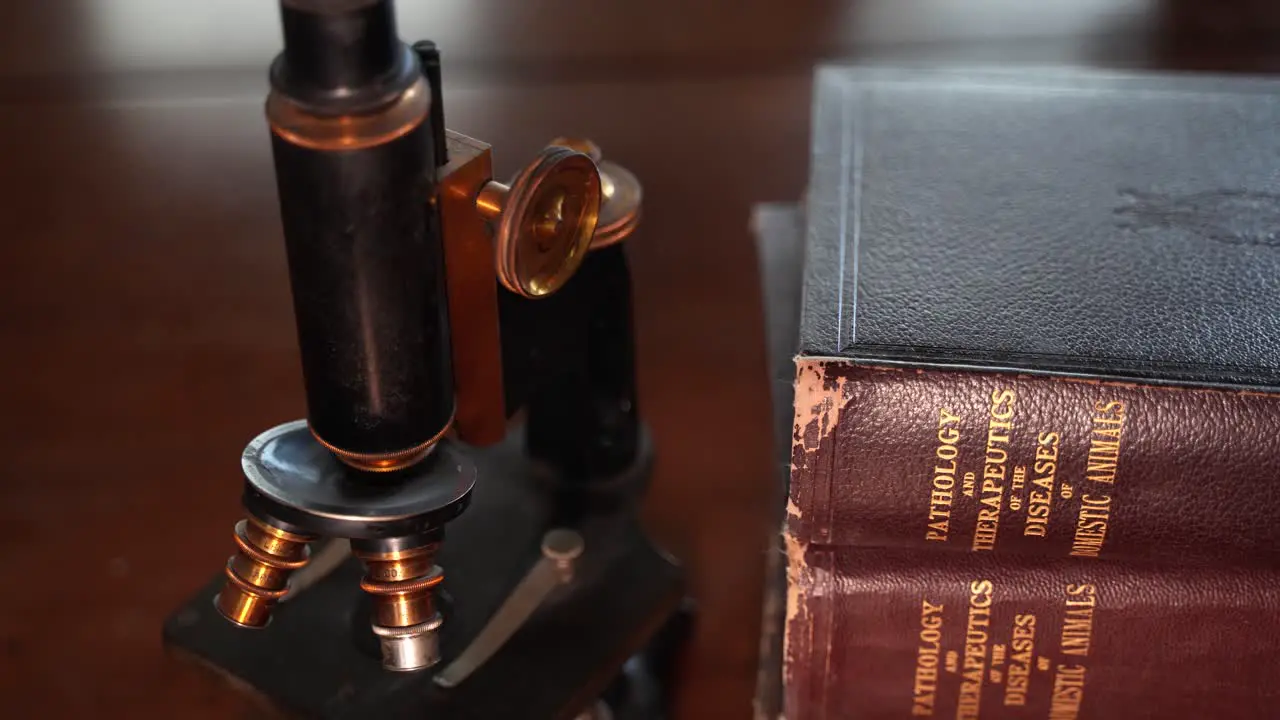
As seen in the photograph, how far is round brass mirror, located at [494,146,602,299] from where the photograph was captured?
1.96 feet

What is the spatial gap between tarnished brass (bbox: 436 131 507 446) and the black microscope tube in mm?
17

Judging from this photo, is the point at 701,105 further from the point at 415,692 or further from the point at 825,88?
the point at 415,692

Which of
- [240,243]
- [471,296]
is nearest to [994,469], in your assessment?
[471,296]

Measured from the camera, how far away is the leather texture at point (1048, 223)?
68 centimetres

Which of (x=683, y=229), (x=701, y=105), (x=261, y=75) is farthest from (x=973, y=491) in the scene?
(x=261, y=75)

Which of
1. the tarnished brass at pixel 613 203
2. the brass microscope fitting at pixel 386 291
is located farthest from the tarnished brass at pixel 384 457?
the tarnished brass at pixel 613 203

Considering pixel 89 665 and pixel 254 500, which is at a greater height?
pixel 254 500

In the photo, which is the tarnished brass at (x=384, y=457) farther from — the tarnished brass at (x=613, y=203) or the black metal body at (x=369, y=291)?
the tarnished brass at (x=613, y=203)

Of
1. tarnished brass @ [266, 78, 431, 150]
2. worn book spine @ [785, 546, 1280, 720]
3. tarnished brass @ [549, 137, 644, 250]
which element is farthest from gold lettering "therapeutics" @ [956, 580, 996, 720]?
tarnished brass @ [266, 78, 431, 150]

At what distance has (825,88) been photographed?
922 millimetres

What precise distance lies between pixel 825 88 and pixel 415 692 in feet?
1.41

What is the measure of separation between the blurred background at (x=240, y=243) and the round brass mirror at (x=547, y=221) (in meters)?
0.27

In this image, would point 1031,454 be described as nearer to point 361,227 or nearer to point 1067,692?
point 1067,692

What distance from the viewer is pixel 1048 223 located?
2.57 feet
